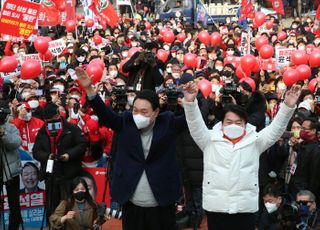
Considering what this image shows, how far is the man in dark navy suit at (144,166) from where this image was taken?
18.8 feet

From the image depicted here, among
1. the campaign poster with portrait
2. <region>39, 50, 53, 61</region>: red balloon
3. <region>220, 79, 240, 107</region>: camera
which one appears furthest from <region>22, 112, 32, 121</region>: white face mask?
<region>39, 50, 53, 61</region>: red balloon

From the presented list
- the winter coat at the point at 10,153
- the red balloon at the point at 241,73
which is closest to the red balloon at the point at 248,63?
the red balloon at the point at 241,73

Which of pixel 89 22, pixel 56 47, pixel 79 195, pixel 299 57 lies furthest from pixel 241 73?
pixel 89 22

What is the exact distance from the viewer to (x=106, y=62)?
16.0 metres

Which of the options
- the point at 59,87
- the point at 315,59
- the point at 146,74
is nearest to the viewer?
the point at 146,74

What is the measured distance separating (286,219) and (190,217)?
2018 millimetres

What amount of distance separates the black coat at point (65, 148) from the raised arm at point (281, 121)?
2.73 meters

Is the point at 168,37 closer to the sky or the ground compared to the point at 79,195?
closer to the sky

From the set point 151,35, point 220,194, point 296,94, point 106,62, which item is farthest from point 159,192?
point 151,35

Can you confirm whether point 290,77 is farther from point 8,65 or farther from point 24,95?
point 8,65

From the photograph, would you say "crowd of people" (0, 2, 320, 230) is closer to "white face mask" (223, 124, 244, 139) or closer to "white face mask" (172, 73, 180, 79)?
"white face mask" (223, 124, 244, 139)

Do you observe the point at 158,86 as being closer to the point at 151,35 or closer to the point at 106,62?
the point at 106,62

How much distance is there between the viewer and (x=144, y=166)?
576 centimetres

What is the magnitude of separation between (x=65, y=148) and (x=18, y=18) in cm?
613
